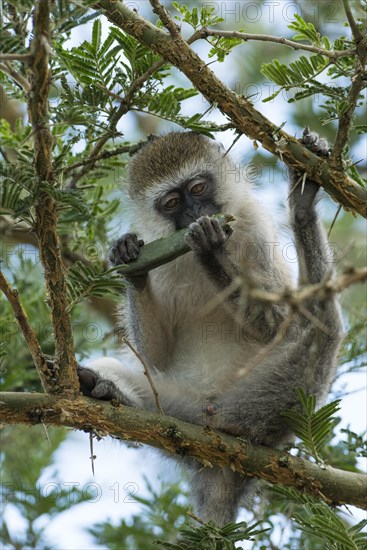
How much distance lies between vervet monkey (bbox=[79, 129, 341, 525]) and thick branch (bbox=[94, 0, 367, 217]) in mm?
491

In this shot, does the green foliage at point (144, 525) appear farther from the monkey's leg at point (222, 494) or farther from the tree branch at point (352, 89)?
the tree branch at point (352, 89)

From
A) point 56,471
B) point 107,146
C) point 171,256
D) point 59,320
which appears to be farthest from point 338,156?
point 56,471

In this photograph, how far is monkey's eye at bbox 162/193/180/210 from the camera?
5324 millimetres

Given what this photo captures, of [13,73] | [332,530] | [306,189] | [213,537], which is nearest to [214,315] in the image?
[306,189]

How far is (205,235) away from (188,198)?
1.02 meters

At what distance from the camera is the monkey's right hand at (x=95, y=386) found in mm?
4180

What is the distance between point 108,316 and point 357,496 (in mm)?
3156

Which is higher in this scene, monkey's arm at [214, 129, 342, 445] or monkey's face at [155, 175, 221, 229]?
monkey's face at [155, 175, 221, 229]

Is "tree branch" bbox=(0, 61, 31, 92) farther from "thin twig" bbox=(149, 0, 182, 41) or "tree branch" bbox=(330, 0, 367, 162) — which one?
"tree branch" bbox=(330, 0, 367, 162)

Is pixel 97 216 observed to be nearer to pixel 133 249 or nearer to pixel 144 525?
pixel 133 249

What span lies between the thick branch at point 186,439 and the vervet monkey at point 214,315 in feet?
0.93

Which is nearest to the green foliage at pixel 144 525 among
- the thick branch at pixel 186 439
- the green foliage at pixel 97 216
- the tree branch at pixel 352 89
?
the green foliage at pixel 97 216

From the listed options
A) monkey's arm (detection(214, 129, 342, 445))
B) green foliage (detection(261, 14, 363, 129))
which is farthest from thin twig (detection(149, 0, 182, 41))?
monkey's arm (detection(214, 129, 342, 445))

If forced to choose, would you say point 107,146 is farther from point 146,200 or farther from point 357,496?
point 357,496
